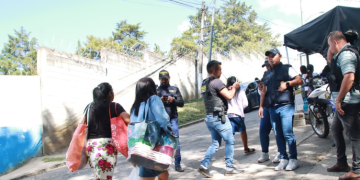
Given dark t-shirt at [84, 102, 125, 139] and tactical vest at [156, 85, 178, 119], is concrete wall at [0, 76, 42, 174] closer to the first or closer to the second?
tactical vest at [156, 85, 178, 119]

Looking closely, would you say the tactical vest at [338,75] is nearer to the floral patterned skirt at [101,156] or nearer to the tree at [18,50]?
the floral patterned skirt at [101,156]

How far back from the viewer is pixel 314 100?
6.22 meters

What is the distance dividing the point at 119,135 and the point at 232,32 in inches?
1958

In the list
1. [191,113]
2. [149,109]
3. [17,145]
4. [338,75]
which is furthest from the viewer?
[191,113]

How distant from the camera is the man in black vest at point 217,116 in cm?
441

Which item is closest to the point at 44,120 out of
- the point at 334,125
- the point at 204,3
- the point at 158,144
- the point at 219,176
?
the point at 219,176

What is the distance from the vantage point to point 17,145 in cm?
954

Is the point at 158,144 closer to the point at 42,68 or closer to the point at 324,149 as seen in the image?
the point at 324,149

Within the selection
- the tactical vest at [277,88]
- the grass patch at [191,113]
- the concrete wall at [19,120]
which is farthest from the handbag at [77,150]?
the grass patch at [191,113]

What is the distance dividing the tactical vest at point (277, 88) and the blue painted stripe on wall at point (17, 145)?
26.6ft

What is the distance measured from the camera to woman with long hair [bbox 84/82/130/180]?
11.7ft

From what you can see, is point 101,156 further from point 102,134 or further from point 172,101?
point 172,101

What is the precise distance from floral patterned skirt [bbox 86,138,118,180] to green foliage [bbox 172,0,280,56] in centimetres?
4118

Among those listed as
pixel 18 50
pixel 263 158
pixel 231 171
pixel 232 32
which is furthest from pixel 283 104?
pixel 232 32
